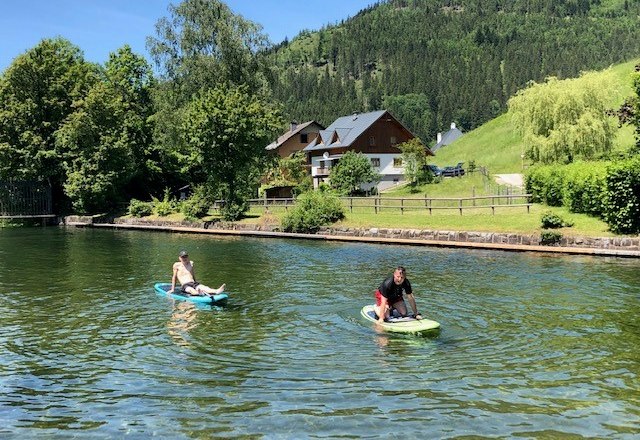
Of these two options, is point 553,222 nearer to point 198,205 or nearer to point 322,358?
point 322,358

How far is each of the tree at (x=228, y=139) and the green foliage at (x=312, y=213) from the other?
7.43 m

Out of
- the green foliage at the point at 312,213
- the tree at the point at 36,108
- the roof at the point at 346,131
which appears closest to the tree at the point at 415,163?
the roof at the point at 346,131

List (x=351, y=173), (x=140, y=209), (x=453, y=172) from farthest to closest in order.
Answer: (x=453, y=172)
(x=351, y=173)
(x=140, y=209)

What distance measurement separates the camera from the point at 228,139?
4794 centimetres

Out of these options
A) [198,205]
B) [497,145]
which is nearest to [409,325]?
[198,205]

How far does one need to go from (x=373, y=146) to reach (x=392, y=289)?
74381mm

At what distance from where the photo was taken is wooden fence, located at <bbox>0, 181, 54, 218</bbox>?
2424 inches

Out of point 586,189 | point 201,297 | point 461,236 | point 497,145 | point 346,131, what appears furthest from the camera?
point 346,131

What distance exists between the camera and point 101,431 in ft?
31.8

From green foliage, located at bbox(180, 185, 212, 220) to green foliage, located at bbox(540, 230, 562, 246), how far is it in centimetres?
2960

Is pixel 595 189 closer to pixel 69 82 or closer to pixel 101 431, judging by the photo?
pixel 101 431

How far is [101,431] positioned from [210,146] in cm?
Answer: 3954

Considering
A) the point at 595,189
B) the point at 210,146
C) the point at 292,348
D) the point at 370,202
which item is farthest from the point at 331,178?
the point at 292,348

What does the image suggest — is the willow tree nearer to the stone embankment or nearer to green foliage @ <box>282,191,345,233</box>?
green foliage @ <box>282,191,345,233</box>
